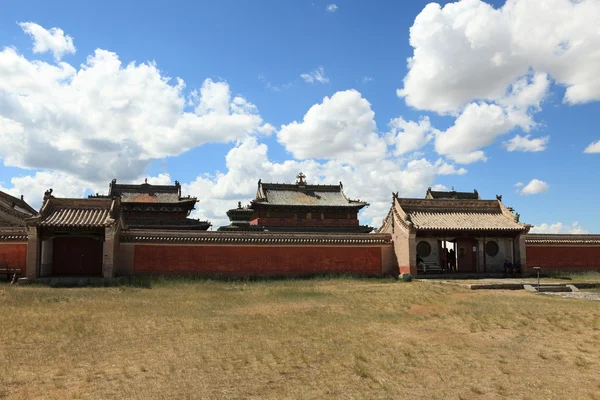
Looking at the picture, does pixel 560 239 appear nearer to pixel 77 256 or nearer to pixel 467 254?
pixel 467 254

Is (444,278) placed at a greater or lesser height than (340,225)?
lesser

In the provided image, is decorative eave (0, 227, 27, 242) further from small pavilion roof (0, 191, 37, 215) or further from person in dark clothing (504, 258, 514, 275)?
person in dark clothing (504, 258, 514, 275)

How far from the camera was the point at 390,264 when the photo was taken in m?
26.3

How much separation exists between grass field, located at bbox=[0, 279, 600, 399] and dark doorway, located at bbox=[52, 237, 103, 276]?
7.28 metres

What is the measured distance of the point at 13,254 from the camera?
72.8 feet

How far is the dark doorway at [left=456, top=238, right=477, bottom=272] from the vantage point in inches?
1065

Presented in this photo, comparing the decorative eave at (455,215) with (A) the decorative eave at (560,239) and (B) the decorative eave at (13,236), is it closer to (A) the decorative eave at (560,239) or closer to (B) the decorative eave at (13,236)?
(A) the decorative eave at (560,239)

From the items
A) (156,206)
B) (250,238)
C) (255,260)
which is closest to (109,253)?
(250,238)

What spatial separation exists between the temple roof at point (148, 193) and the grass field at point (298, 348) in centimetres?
1714

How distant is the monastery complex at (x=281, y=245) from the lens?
22438 mm

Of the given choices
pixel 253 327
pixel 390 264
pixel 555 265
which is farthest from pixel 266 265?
pixel 555 265

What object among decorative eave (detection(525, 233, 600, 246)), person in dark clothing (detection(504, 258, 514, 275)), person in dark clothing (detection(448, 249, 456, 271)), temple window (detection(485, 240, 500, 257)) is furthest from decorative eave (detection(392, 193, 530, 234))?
person in dark clothing (detection(448, 249, 456, 271))

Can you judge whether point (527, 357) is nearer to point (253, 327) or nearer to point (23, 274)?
point (253, 327)

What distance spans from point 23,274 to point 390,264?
60.0 feet
